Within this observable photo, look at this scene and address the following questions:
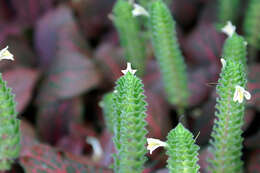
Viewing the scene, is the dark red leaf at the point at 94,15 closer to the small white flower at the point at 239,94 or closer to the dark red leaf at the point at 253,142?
the dark red leaf at the point at 253,142

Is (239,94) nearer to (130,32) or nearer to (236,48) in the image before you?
(236,48)

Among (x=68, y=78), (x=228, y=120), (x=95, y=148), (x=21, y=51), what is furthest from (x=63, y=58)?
(x=228, y=120)

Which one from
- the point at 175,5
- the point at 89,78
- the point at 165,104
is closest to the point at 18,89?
the point at 89,78

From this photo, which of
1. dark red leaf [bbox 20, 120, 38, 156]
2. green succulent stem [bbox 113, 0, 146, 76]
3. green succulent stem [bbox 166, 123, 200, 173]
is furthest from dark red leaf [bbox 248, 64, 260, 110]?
dark red leaf [bbox 20, 120, 38, 156]

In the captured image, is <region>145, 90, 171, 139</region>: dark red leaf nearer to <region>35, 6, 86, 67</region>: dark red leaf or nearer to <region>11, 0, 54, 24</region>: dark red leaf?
<region>35, 6, 86, 67</region>: dark red leaf

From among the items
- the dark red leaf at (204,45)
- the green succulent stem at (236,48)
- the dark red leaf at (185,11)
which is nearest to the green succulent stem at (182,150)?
the green succulent stem at (236,48)

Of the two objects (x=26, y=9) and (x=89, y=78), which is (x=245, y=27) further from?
(x=26, y=9)
